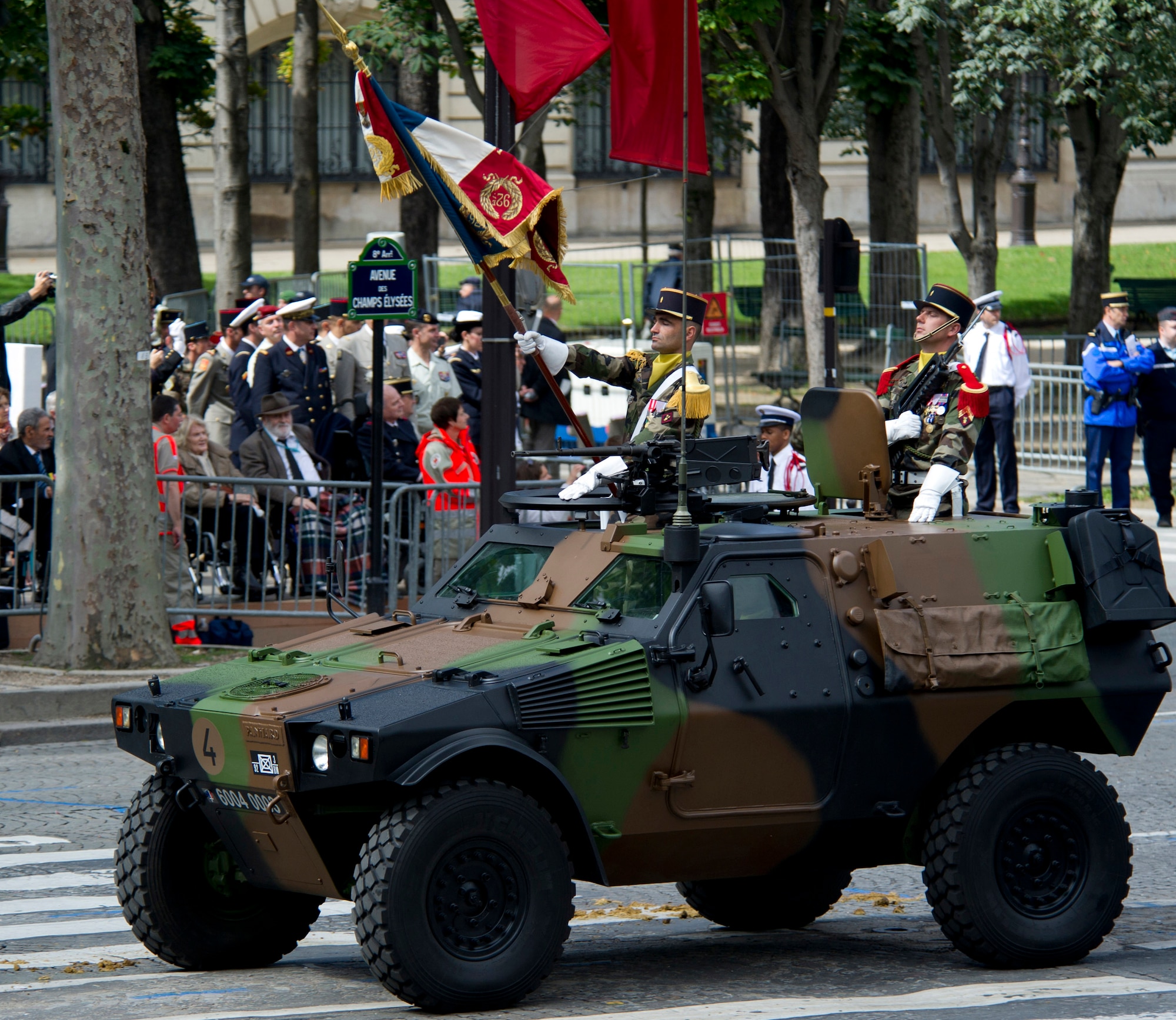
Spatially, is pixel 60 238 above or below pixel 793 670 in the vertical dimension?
above

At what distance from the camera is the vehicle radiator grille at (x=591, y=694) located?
685 cm

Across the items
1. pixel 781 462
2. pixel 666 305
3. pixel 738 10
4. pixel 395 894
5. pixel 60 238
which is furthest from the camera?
pixel 738 10

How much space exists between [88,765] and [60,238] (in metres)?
3.69

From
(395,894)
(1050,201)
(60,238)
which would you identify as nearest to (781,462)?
(60,238)

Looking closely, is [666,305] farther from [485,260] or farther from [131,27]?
[131,27]

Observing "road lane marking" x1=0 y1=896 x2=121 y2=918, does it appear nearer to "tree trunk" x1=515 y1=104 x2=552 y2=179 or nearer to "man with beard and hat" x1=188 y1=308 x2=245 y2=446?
"tree trunk" x1=515 y1=104 x2=552 y2=179

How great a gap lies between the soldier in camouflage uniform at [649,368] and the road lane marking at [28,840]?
11.0ft

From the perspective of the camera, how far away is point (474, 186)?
11727mm

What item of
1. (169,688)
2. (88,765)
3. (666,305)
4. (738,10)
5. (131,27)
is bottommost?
(88,765)

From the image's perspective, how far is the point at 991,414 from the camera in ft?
67.5

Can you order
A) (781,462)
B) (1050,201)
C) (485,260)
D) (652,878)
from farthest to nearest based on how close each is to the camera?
(1050,201) < (781,462) < (485,260) < (652,878)

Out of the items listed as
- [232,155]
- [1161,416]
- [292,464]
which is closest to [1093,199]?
[1161,416]

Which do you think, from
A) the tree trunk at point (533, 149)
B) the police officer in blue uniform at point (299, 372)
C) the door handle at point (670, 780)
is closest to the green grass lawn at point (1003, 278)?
the tree trunk at point (533, 149)

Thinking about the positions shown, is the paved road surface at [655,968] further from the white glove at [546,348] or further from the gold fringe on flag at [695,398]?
the white glove at [546,348]
